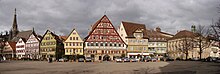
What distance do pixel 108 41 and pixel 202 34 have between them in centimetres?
2871

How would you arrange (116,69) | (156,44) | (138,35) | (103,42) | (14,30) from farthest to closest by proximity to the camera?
(14,30) < (156,44) < (138,35) < (103,42) < (116,69)

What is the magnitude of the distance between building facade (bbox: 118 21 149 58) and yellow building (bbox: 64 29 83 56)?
1579cm

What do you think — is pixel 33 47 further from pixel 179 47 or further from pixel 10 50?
pixel 179 47

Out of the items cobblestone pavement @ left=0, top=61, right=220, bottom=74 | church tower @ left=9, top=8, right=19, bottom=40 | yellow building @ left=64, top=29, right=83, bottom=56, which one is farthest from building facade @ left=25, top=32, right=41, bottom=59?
cobblestone pavement @ left=0, top=61, right=220, bottom=74

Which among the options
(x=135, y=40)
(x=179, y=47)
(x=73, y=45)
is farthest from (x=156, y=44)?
(x=73, y=45)

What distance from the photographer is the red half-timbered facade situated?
85.6 m

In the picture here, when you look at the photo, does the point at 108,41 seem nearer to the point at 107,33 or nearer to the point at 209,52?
the point at 107,33

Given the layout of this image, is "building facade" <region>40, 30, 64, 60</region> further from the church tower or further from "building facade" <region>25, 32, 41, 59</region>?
the church tower

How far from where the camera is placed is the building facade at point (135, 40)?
3630 inches

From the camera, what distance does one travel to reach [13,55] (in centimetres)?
11938

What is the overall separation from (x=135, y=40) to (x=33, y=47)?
37.5 meters

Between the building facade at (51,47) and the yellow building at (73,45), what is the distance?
6035 millimetres

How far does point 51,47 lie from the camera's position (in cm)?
9288

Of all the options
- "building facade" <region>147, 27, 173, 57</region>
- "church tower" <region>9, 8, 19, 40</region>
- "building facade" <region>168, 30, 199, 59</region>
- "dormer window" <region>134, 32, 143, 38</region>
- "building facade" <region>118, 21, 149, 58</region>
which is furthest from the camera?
"church tower" <region>9, 8, 19, 40</region>
